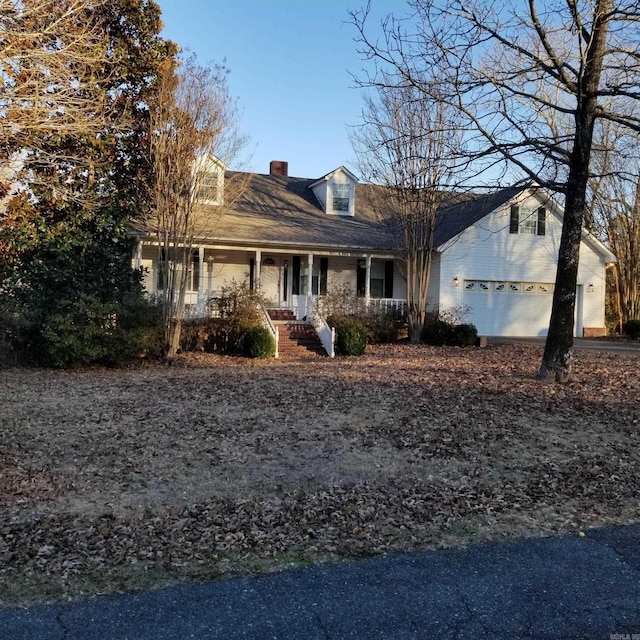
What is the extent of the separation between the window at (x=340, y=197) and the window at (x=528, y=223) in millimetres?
6582

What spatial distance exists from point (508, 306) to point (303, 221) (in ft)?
28.9

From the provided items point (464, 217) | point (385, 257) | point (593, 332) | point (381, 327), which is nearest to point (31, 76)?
point (381, 327)

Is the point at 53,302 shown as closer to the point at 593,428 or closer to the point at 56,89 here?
the point at 56,89

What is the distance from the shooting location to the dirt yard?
162 inches

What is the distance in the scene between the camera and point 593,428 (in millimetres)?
7645

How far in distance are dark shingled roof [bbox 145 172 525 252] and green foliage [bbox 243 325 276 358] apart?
11.6 feet

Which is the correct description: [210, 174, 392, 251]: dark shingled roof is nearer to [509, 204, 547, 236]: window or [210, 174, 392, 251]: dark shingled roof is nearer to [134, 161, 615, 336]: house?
[134, 161, 615, 336]: house

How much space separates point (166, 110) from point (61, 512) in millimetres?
11536

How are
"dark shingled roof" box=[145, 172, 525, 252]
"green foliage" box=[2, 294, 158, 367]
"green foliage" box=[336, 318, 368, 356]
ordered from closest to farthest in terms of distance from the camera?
"green foliage" box=[2, 294, 158, 367] < "green foliage" box=[336, 318, 368, 356] < "dark shingled roof" box=[145, 172, 525, 252]

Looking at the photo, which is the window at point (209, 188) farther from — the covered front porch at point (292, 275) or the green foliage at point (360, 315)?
the green foliage at point (360, 315)

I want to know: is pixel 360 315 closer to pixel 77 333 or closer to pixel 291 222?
pixel 291 222

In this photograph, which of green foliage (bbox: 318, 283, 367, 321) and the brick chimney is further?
the brick chimney

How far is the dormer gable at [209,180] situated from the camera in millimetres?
14406

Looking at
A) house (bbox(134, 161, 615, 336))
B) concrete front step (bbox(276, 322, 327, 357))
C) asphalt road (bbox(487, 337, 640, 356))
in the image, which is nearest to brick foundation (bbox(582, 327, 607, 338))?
house (bbox(134, 161, 615, 336))
